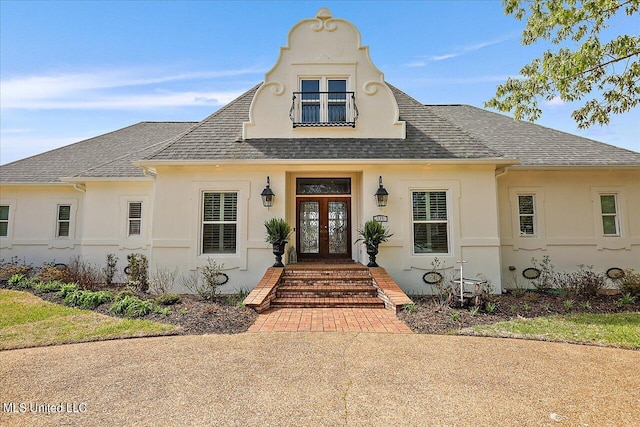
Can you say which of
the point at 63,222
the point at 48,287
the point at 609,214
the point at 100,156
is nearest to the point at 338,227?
the point at 48,287

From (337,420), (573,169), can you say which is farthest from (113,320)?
(573,169)

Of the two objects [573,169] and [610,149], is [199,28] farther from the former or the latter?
[610,149]

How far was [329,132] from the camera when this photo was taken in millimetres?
9992

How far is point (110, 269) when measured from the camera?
10500 mm

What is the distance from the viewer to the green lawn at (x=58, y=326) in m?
5.24

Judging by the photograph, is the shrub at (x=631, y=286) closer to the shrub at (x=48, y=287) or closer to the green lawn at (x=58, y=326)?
the green lawn at (x=58, y=326)

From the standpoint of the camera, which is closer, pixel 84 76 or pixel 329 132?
pixel 329 132

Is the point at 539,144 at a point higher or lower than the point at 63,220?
higher

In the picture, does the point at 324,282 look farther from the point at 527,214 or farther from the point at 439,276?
the point at 527,214

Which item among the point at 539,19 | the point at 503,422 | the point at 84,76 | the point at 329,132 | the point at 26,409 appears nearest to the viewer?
the point at 503,422

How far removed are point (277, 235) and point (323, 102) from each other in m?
4.58

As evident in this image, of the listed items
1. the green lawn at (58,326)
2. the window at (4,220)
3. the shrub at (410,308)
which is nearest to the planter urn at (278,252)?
the green lawn at (58,326)

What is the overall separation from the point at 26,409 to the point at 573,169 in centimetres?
1326

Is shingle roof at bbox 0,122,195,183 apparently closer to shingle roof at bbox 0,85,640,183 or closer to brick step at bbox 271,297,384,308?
shingle roof at bbox 0,85,640,183
